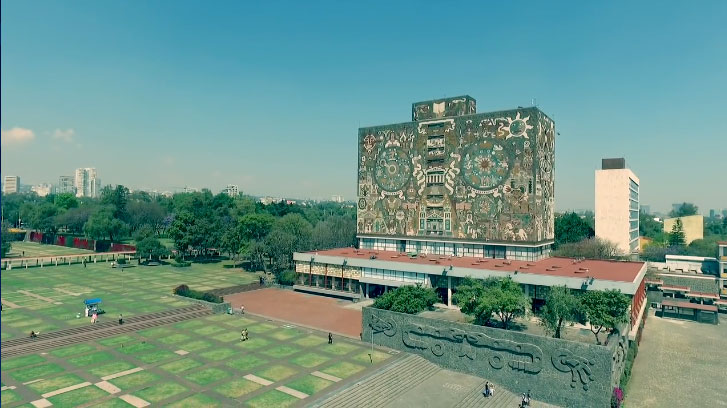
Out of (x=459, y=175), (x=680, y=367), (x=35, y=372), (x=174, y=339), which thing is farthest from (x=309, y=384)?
(x=459, y=175)

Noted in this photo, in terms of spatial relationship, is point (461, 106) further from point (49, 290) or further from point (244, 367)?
point (49, 290)

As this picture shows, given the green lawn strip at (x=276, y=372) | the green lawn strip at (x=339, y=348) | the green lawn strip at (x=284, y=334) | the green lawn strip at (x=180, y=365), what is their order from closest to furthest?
the green lawn strip at (x=276, y=372) → the green lawn strip at (x=180, y=365) → the green lawn strip at (x=339, y=348) → the green lawn strip at (x=284, y=334)

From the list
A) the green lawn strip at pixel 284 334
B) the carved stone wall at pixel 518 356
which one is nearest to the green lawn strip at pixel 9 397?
the green lawn strip at pixel 284 334

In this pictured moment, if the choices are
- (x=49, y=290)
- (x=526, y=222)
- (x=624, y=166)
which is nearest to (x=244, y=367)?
(x=526, y=222)

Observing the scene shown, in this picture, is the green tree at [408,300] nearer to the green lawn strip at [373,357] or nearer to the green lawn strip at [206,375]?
the green lawn strip at [373,357]

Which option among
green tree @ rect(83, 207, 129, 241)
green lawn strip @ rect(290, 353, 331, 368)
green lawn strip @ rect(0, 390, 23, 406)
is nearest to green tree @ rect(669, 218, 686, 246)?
green lawn strip @ rect(290, 353, 331, 368)

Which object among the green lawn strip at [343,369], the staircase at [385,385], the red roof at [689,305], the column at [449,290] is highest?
the column at [449,290]
